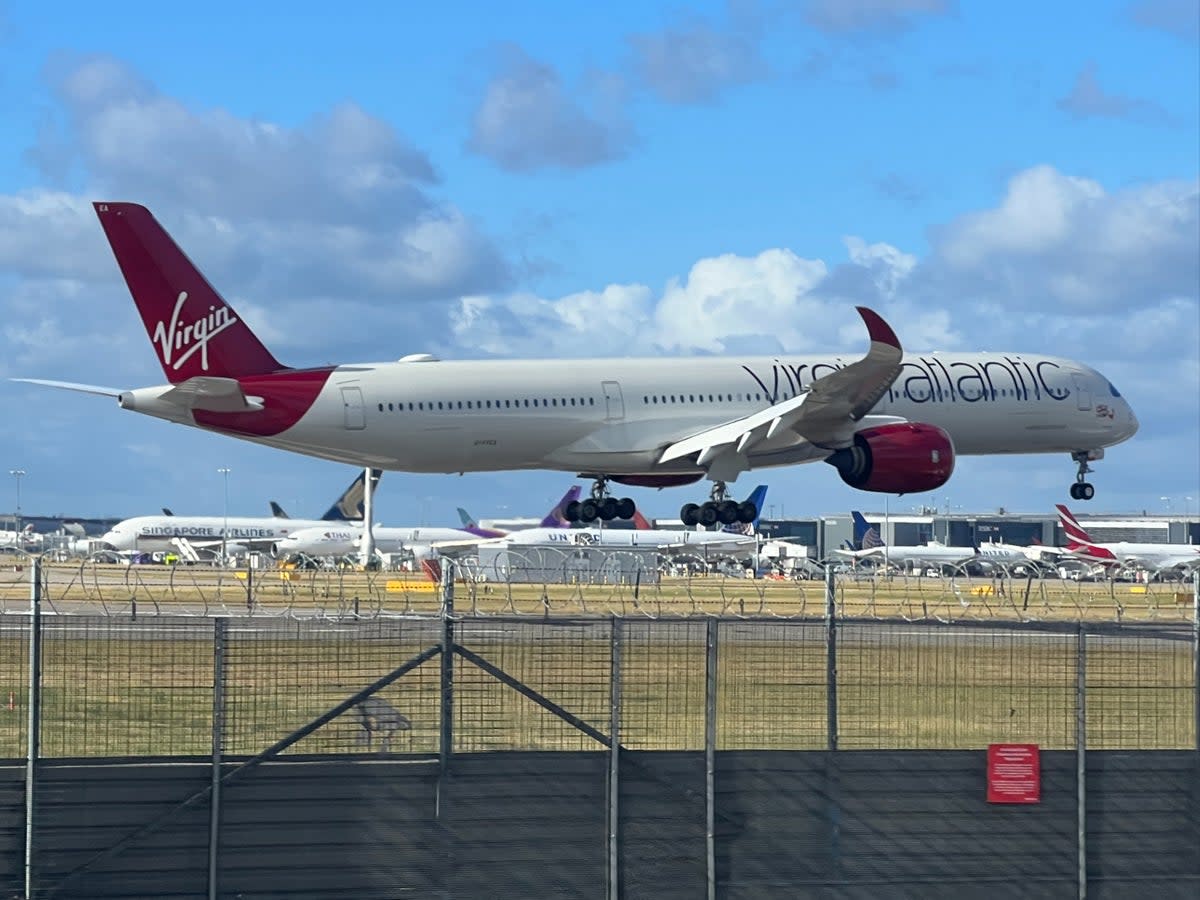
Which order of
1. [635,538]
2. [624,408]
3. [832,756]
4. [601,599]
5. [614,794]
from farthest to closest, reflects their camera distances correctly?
[635,538] < [624,408] < [601,599] < [832,756] < [614,794]

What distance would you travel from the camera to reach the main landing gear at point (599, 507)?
167ft

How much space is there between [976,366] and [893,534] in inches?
4483

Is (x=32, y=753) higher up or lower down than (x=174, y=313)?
lower down

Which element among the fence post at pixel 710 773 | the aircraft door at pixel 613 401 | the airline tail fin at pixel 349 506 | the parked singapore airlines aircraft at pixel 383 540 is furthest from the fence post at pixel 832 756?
the airline tail fin at pixel 349 506

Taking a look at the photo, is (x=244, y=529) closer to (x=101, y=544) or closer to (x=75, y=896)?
(x=101, y=544)

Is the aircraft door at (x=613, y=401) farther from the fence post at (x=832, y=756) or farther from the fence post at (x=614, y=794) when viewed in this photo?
the fence post at (x=614, y=794)

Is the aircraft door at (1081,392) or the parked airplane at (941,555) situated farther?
the parked airplane at (941,555)

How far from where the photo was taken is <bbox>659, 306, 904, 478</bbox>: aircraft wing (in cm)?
4559

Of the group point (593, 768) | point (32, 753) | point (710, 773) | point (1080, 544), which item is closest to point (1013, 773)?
point (710, 773)

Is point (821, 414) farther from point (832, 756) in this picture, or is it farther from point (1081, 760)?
point (832, 756)

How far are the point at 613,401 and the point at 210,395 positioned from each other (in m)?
10.5

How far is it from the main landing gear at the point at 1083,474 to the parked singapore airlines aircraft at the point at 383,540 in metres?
61.0

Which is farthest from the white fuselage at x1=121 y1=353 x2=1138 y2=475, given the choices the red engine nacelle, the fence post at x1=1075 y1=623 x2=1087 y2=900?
the fence post at x1=1075 y1=623 x2=1087 y2=900

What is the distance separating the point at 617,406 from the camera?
47.8 meters
